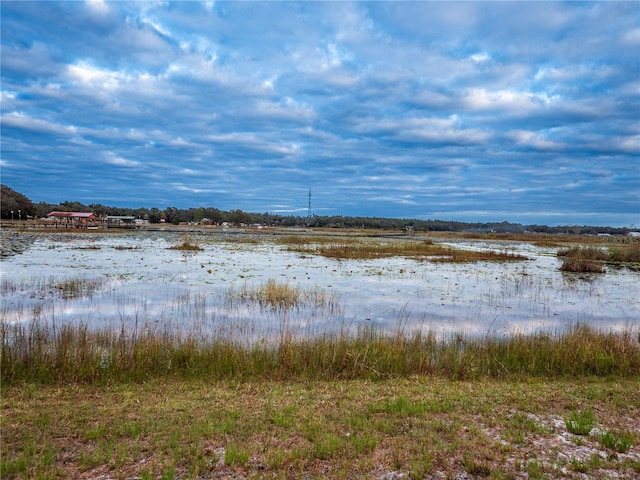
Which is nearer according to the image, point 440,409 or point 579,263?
point 440,409

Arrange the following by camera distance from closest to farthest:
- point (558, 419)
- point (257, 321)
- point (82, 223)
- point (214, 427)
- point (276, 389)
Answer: point (214, 427) < point (558, 419) < point (276, 389) < point (257, 321) < point (82, 223)

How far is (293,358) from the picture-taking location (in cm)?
868

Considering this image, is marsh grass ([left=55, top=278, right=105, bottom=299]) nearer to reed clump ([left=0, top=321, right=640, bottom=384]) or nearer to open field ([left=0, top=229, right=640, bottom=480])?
open field ([left=0, top=229, right=640, bottom=480])

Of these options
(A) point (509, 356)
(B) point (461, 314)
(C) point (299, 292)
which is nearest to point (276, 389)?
(A) point (509, 356)

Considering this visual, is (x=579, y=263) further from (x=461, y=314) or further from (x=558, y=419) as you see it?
(x=558, y=419)

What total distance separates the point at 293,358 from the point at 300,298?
854 centimetres

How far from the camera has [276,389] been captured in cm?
734

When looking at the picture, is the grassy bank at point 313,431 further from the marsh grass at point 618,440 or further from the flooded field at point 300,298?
the flooded field at point 300,298

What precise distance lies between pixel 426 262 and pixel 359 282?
553 inches

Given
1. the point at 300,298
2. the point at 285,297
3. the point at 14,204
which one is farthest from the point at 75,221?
the point at 300,298

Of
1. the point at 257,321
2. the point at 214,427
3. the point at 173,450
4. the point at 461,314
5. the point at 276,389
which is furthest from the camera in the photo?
the point at 461,314

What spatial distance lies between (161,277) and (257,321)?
35.9ft

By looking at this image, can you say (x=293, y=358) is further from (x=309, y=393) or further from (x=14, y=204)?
(x=14, y=204)

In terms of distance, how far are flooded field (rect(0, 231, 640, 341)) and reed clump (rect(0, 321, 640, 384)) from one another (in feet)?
3.47
